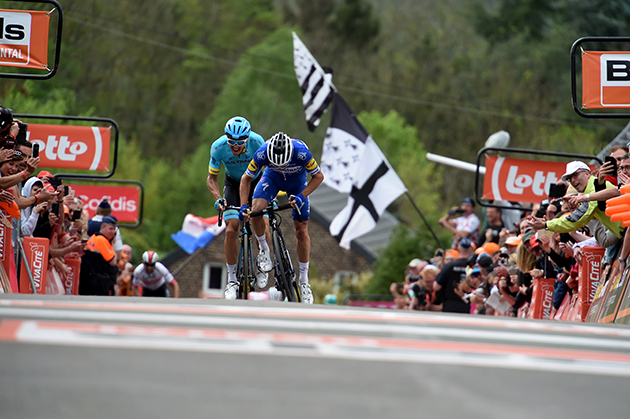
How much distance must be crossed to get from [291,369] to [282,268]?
5.98m

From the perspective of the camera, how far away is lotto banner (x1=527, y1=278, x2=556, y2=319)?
1020cm

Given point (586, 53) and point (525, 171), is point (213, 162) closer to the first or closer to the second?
point (586, 53)

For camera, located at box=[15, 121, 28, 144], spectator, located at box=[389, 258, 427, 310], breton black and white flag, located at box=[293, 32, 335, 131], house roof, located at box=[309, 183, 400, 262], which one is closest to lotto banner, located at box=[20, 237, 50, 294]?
camera, located at box=[15, 121, 28, 144]

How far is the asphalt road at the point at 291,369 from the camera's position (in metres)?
3.16

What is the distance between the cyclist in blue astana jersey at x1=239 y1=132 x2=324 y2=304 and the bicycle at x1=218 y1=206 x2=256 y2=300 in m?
0.27

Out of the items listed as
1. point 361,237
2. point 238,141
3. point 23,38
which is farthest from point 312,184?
point 361,237

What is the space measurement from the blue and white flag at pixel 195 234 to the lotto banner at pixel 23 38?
13961mm

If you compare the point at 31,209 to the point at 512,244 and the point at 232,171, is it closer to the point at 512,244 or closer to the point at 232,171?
the point at 232,171

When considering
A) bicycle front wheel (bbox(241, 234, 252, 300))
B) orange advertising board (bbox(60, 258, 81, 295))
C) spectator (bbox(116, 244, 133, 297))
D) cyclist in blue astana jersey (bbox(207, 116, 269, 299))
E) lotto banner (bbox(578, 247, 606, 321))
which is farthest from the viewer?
spectator (bbox(116, 244, 133, 297))

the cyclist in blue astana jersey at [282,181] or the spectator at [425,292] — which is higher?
the cyclist in blue astana jersey at [282,181]

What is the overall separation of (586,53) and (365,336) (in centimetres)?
644

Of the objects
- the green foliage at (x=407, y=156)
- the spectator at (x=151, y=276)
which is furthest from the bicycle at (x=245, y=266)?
the green foliage at (x=407, y=156)

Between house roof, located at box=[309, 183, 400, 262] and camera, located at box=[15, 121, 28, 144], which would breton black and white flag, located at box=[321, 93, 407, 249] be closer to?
camera, located at box=[15, 121, 28, 144]

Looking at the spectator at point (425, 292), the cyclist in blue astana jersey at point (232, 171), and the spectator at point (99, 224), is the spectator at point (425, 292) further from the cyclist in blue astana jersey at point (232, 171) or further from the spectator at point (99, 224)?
the spectator at point (99, 224)
